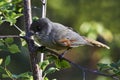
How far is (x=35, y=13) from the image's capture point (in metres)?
6.74

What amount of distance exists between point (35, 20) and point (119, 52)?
17.6ft

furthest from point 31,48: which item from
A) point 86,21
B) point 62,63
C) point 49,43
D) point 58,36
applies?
point 86,21

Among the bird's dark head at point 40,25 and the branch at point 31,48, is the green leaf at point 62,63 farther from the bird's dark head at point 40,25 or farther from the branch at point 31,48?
the bird's dark head at point 40,25

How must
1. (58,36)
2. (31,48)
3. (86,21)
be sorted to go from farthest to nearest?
(86,21)
(58,36)
(31,48)

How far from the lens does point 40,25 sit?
2.88m

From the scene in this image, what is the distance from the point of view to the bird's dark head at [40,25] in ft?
8.90

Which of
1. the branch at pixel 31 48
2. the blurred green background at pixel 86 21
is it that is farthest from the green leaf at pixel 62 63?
the blurred green background at pixel 86 21

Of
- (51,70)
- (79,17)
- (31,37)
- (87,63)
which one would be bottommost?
(87,63)

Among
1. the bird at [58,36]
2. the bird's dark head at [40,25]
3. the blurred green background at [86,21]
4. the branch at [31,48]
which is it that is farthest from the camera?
the blurred green background at [86,21]

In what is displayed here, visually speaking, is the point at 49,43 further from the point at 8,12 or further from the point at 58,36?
the point at 8,12

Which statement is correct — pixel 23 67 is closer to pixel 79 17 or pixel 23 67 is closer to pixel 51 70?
pixel 79 17

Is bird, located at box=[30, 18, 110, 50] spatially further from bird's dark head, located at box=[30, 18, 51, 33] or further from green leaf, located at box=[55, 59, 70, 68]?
green leaf, located at box=[55, 59, 70, 68]

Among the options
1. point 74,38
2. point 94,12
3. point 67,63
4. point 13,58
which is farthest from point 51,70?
point 13,58

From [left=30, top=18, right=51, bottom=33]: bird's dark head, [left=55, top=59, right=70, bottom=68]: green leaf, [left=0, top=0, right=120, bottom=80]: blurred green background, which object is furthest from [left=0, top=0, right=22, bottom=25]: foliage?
[left=0, top=0, right=120, bottom=80]: blurred green background
